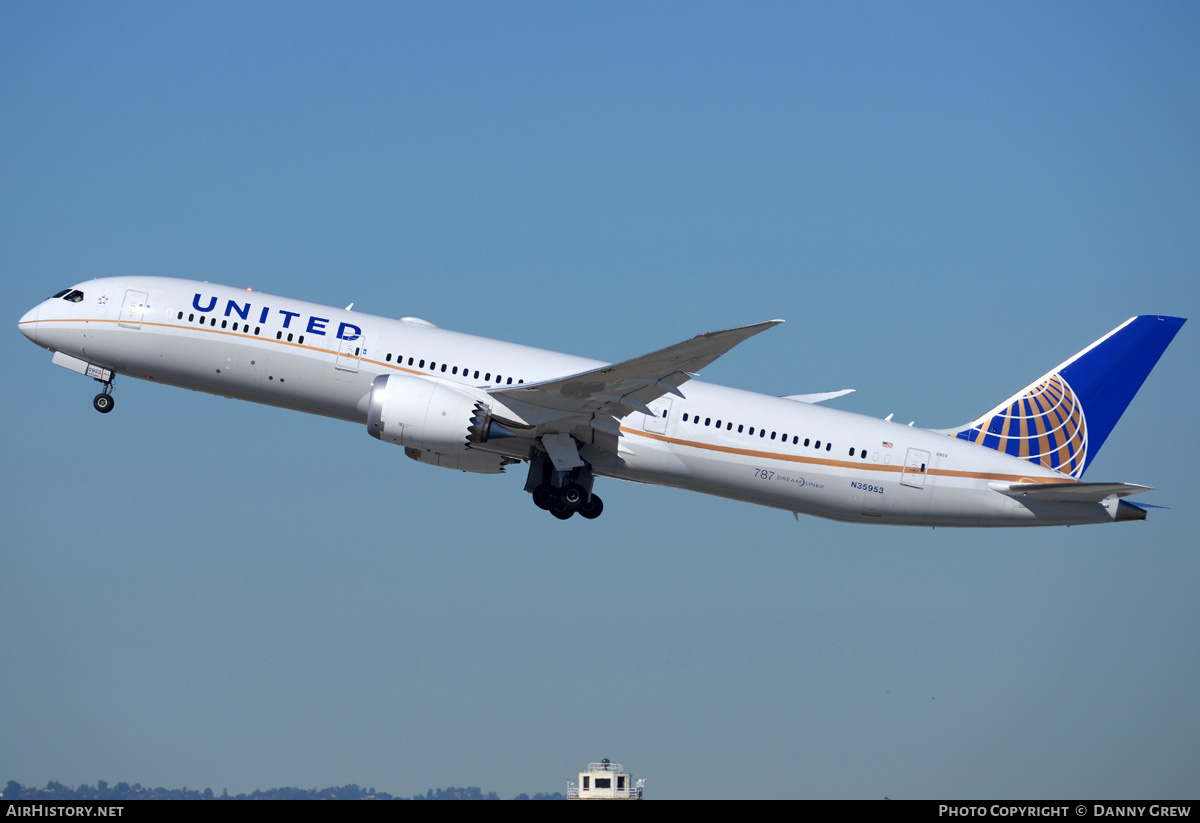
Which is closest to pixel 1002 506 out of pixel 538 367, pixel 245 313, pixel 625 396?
pixel 625 396

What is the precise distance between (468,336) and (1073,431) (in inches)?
687

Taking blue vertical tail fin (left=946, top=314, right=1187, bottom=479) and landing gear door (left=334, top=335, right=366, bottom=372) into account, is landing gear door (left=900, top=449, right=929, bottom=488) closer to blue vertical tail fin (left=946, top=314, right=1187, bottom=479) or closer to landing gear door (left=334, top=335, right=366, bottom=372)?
blue vertical tail fin (left=946, top=314, right=1187, bottom=479)

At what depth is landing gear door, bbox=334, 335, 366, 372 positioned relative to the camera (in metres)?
35.0

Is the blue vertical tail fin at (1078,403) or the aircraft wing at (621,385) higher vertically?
the blue vertical tail fin at (1078,403)

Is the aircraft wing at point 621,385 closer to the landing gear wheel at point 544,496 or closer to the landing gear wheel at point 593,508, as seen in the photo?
the landing gear wheel at point 544,496

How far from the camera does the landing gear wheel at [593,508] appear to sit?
37.1 meters

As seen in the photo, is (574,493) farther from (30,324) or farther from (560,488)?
(30,324)

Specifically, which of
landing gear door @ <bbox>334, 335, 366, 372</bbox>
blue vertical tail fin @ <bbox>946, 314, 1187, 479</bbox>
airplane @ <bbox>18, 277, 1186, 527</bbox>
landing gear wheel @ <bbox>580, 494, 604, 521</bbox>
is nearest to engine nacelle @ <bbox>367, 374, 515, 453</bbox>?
airplane @ <bbox>18, 277, 1186, 527</bbox>

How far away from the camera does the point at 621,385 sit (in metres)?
33.8

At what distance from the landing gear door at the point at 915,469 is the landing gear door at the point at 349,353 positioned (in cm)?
1485

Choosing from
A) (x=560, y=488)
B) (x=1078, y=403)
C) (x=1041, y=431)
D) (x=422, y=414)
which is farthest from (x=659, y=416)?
(x=1078, y=403)

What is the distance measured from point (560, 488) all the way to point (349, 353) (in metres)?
6.74

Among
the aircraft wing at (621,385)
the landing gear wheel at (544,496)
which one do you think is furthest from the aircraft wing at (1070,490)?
the landing gear wheel at (544,496)
